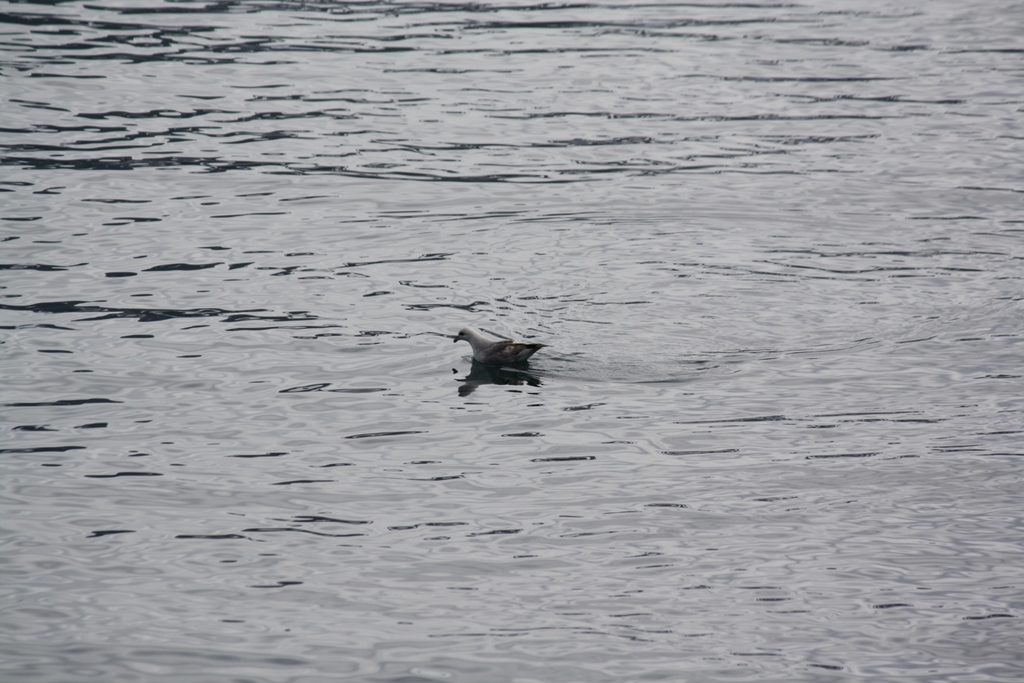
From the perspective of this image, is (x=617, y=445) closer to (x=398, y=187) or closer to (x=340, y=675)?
(x=340, y=675)

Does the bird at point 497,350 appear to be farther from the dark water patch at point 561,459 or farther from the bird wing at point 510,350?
the dark water patch at point 561,459

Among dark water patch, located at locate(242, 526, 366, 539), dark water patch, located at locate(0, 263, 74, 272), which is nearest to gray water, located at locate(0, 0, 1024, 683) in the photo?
dark water patch, located at locate(242, 526, 366, 539)

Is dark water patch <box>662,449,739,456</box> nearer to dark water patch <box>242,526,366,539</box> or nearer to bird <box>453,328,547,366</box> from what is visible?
bird <box>453,328,547,366</box>

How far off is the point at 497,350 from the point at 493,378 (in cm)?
35

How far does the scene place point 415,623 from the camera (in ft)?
31.4

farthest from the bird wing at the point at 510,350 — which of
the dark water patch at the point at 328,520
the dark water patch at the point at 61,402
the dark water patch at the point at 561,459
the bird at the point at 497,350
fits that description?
the dark water patch at the point at 61,402

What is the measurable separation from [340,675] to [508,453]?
400 centimetres

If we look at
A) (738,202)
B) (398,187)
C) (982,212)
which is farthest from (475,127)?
(982,212)

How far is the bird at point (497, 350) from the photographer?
14344 millimetres

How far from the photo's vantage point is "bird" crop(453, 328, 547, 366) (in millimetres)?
14344

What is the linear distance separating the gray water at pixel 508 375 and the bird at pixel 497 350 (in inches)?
8.4

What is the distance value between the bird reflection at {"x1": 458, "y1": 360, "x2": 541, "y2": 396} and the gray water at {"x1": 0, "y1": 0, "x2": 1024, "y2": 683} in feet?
0.17

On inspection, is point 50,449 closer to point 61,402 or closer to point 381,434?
point 61,402

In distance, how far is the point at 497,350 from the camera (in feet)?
47.1
